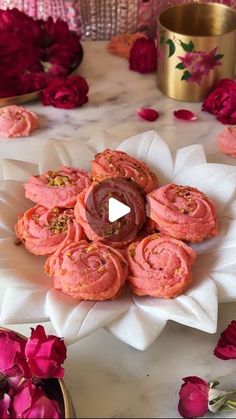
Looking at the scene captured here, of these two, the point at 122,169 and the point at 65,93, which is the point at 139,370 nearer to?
the point at 122,169

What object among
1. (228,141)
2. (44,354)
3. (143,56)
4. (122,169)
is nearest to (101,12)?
(143,56)

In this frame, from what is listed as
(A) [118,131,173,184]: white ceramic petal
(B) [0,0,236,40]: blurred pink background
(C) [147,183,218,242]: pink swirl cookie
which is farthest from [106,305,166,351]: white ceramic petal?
(B) [0,0,236,40]: blurred pink background

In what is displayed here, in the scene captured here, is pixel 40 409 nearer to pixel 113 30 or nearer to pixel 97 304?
pixel 97 304

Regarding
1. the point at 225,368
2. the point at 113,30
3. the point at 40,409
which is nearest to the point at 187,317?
the point at 225,368

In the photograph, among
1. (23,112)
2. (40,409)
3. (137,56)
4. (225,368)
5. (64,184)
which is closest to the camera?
(40,409)

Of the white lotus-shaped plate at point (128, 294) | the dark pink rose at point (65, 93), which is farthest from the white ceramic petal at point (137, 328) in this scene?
the dark pink rose at point (65, 93)
